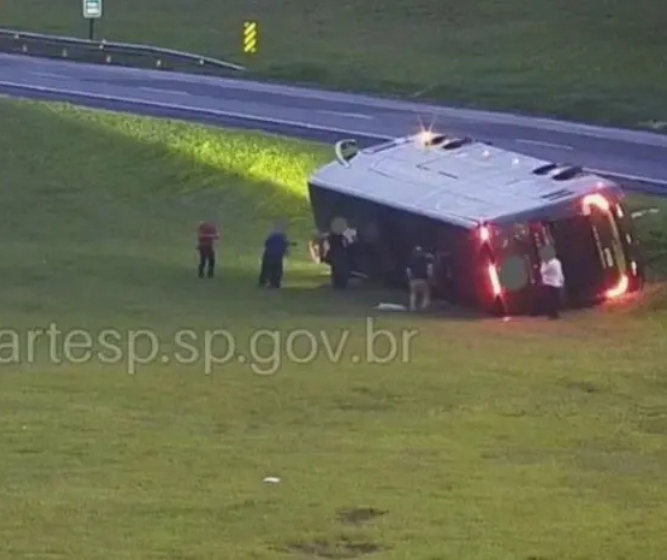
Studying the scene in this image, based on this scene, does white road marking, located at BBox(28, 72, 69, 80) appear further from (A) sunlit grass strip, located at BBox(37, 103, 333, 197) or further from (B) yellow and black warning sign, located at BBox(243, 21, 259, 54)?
(A) sunlit grass strip, located at BBox(37, 103, 333, 197)

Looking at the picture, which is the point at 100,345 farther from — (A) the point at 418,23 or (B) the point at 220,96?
(A) the point at 418,23

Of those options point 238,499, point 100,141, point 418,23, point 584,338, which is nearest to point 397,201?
point 584,338

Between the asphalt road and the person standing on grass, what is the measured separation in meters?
8.59

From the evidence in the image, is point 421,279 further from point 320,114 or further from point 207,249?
point 320,114

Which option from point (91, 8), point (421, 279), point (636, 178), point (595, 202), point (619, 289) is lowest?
point (619, 289)

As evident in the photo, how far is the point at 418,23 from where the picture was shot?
213 ft

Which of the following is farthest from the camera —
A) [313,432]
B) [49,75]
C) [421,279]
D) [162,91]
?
[49,75]

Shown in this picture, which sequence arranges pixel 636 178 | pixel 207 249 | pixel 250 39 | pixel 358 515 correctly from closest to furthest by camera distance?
pixel 358 515 → pixel 207 249 → pixel 636 178 → pixel 250 39

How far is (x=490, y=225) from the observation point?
26.5 meters

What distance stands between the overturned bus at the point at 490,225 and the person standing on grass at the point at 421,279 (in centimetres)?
13

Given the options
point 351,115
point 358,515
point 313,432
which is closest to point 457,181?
point 313,432

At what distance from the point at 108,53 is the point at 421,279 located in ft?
111

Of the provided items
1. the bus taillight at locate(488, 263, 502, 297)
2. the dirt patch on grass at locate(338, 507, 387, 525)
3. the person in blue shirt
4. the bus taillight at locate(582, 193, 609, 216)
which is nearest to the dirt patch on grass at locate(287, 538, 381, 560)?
the dirt patch on grass at locate(338, 507, 387, 525)

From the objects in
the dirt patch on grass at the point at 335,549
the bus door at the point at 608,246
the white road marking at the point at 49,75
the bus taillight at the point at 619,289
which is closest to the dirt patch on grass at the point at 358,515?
the dirt patch on grass at the point at 335,549
